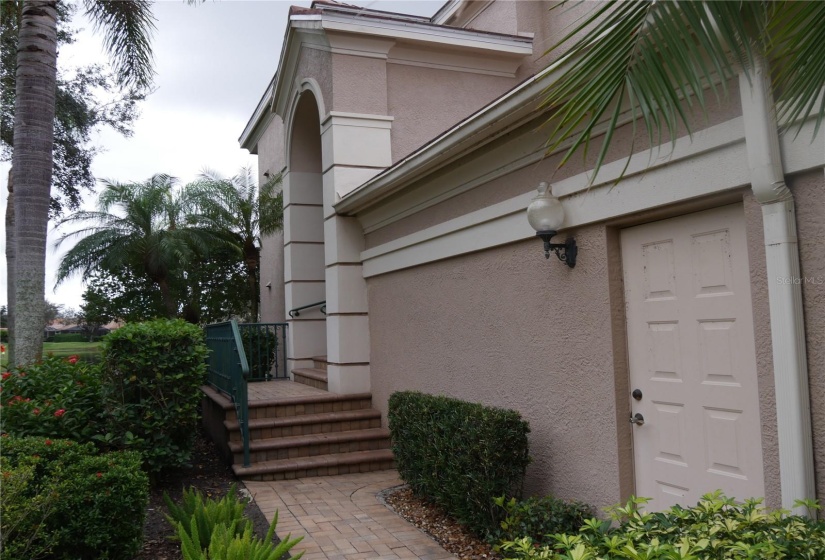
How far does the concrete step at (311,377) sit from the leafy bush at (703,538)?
22.5 feet

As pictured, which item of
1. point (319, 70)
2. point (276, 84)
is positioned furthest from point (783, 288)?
point (276, 84)

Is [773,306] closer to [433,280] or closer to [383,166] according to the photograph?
[433,280]

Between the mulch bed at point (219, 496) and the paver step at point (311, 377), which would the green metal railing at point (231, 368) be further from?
the paver step at point (311, 377)

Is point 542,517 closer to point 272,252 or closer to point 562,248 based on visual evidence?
point 562,248

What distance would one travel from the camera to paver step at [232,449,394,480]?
738 centimetres

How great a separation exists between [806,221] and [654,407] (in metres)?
1.61

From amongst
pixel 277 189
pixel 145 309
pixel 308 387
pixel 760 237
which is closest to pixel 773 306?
pixel 760 237

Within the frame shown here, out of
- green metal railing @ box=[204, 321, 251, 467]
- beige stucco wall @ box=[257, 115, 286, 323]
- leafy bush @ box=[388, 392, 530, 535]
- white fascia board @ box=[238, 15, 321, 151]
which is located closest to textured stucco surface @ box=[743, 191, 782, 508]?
leafy bush @ box=[388, 392, 530, 535]

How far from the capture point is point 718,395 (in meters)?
3.91

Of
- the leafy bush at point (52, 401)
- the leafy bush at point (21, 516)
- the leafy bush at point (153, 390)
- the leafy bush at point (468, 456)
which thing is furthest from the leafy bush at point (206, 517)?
the leafy bush at point (52, 401)

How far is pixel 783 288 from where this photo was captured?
329 cm

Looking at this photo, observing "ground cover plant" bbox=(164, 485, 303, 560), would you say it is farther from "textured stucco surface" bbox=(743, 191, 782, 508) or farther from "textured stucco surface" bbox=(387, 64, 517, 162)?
"textured stucco surface" bbox=(387, 64, 517, 162)

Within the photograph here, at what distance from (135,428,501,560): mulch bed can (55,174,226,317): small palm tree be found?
12.4 metres

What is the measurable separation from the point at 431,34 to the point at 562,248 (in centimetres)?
522
